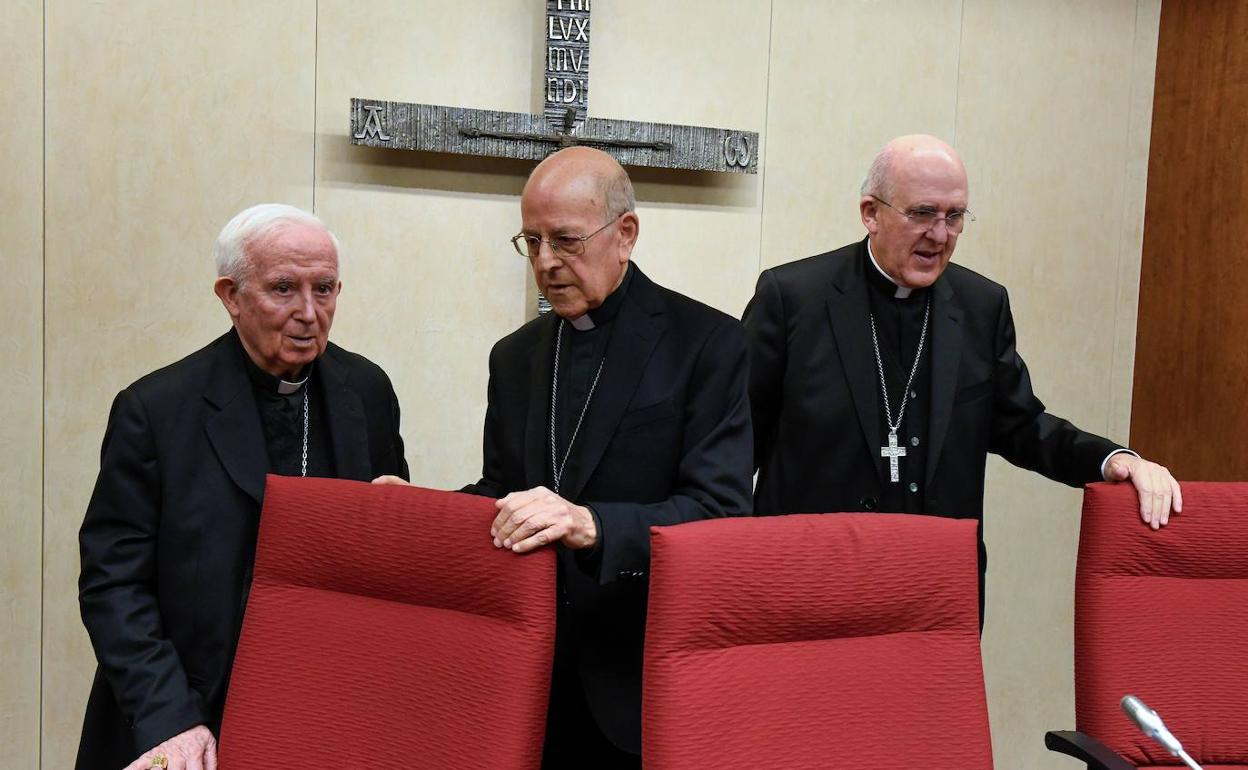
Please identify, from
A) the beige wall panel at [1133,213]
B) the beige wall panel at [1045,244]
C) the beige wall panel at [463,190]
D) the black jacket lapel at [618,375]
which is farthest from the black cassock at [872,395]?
the beige wall panel at [1133,213]

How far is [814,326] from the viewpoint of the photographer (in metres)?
2.61

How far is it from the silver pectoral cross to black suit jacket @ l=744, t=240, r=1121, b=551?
0.02 m

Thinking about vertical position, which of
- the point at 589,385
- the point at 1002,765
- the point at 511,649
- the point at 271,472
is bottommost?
the point at 1002,765

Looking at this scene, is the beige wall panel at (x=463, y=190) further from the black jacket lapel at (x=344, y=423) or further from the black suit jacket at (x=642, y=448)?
the black suit jacket at (x=642, y=448)

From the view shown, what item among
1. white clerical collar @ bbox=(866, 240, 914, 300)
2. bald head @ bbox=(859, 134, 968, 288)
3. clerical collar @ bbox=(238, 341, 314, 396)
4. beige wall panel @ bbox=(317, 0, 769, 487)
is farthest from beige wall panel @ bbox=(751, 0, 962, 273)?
clerical collar @ bbox=(238, 341, 314, 396)

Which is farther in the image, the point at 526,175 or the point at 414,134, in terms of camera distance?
the point at 526,175

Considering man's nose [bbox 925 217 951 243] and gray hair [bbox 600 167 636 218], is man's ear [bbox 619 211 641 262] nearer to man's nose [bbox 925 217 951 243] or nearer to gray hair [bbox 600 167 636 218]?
Answer: gray hair [bbox 600 167 636 218]

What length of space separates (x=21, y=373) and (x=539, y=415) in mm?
1703

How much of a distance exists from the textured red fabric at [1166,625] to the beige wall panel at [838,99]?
5.92ft

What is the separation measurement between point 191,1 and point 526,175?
1020 millimetres

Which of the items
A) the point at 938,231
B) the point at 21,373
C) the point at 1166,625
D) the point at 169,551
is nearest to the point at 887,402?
the point at 938,231

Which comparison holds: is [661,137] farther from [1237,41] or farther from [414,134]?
[1237,41]

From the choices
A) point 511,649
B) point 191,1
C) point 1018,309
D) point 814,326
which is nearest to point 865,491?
point 814,326

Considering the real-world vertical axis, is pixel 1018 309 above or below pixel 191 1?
below
